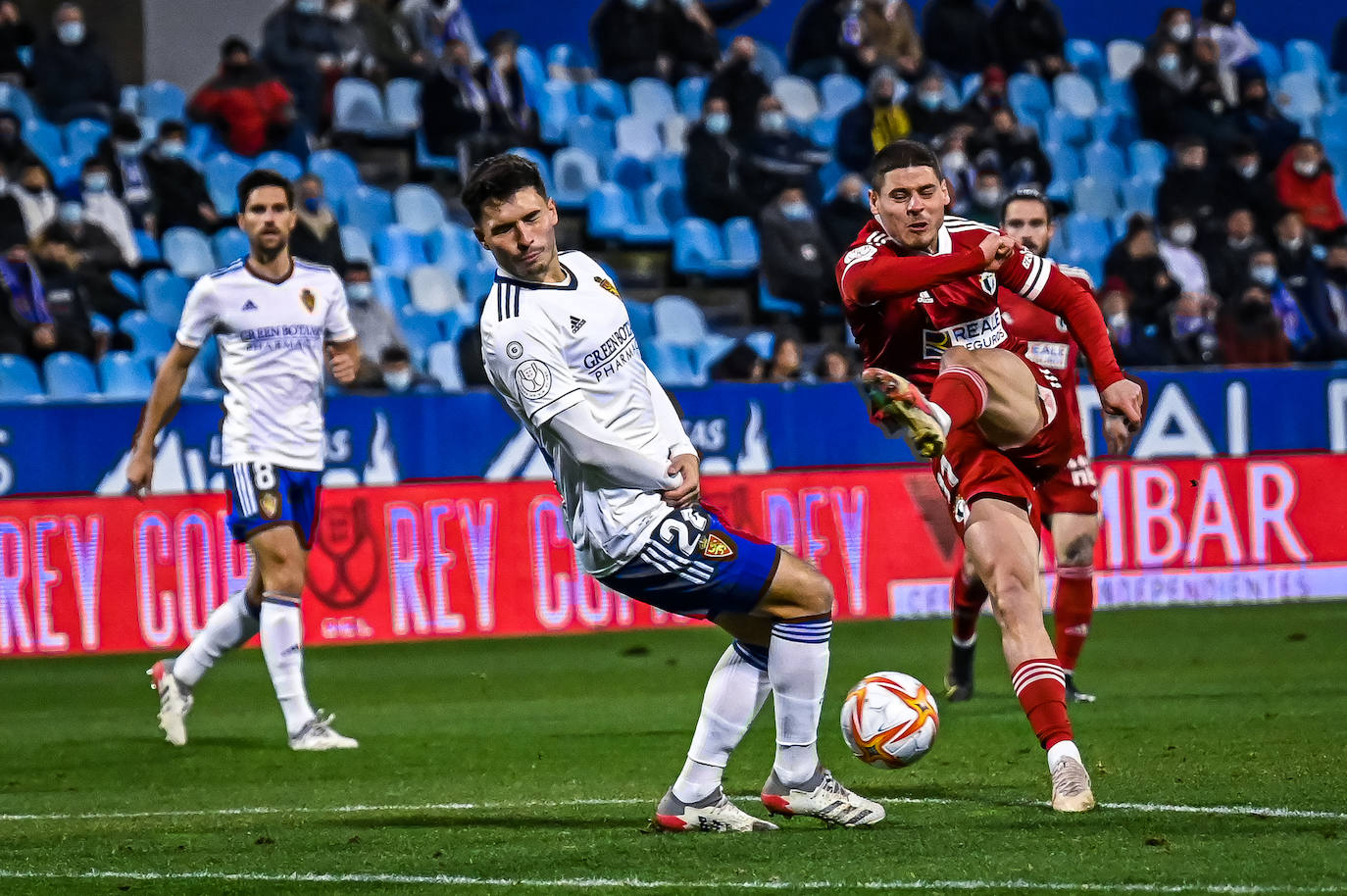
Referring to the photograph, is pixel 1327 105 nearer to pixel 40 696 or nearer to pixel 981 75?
pixel 981 75

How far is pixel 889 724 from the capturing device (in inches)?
243

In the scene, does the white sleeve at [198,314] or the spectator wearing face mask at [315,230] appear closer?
the white sleeve at [198,314]

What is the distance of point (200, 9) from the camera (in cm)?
1906

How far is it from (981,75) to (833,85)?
1.55 m

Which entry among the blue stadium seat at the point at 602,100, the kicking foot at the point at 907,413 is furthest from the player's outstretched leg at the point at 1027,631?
the blue stadium seat at the point at 602,100

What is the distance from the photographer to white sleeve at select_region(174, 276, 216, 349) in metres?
9.01

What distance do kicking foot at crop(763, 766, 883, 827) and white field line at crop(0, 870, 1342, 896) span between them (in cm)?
104

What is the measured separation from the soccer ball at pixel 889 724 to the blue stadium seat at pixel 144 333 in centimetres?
1117

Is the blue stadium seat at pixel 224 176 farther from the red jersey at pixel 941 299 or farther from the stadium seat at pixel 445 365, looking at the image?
the red jersey at pixel 941 299

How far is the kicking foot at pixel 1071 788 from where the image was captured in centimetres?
591

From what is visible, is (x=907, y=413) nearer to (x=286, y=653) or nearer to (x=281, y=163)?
(x=286, y=653)

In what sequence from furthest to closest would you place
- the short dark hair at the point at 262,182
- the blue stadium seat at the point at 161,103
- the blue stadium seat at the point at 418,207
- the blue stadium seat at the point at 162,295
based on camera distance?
1. the blue stadium seat at the point at 161,103
2. the blue stadium seat at the point at 418,207
3. the blue stadium seat at the point at 162,295
4. the short dark hair at the point at 262,182

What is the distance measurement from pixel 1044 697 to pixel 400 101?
1371 cm

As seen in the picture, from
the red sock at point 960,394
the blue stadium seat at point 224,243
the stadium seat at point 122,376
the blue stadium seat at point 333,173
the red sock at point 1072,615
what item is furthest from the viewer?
the blue stadium seat at point 333,173
